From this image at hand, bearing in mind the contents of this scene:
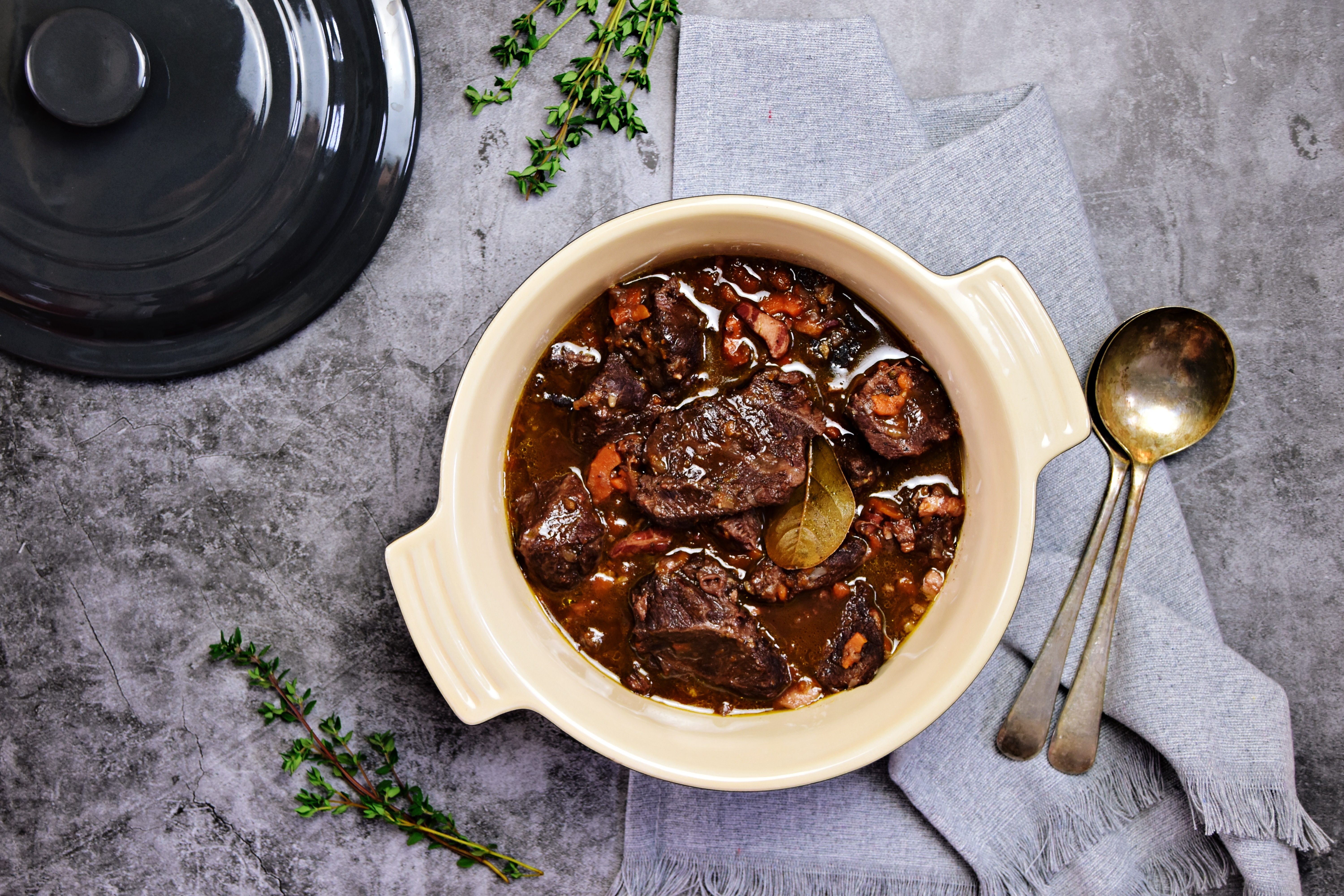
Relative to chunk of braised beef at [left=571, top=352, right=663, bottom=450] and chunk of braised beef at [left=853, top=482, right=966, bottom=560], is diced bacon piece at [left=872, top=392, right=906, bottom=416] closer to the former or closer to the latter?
chunk of braised beef at [left=853, top=482, right=966, bottom=560]

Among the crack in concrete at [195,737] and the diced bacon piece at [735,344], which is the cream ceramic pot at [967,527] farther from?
the crack in concrete at [195,737]

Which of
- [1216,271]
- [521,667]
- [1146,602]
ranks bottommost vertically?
[1146,602]

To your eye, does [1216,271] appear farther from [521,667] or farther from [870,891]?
[521,667]

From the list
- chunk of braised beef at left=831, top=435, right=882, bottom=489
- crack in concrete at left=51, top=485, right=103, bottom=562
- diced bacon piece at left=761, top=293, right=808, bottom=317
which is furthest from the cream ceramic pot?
crack in concrete at left=51, top=485, right=103, bottom=562

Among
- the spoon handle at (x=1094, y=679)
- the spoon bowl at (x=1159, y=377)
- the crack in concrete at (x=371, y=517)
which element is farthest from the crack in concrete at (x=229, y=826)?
the spoon bowl at (x=1159, y=377)

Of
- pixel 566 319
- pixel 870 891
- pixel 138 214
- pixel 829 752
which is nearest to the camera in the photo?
pixel 829 752

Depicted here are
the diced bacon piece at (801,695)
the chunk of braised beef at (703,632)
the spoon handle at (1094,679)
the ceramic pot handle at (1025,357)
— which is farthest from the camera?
the spoon handle at (1094,679)

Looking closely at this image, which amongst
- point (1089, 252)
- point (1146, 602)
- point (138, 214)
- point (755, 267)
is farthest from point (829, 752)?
point (138, 214)
